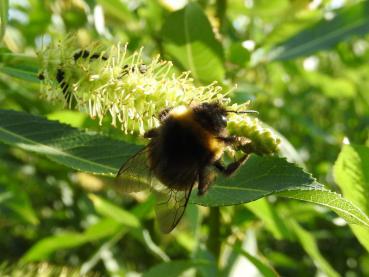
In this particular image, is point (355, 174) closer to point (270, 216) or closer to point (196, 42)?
point (270, 216)

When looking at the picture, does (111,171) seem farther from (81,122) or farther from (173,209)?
(81,122)

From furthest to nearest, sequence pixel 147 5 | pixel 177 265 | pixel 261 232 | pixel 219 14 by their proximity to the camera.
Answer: pixel 261 232
pixel 147 5
pixel 219 14
pixel 177 265

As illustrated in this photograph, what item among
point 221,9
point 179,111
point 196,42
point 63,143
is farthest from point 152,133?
point 221,9

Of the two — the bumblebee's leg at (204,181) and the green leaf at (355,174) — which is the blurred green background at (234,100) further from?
the bumblebee's leg at (204,181)

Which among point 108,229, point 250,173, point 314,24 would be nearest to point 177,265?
point 108,229

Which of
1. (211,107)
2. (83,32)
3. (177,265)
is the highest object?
(83,32)

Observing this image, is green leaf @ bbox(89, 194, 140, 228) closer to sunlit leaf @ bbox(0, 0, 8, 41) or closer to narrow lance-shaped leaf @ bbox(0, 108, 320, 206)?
narrow lance-shaped leaf @ bbox(0, 108, 320, 206)

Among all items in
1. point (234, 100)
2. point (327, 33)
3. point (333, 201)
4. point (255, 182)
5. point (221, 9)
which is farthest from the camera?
point (327, 33)
